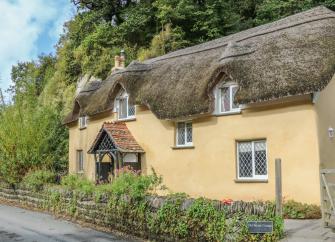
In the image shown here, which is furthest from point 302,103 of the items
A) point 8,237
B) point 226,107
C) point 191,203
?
point 8,237

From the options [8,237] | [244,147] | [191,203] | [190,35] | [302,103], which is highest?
[190,35]

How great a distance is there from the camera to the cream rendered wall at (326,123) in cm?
1531

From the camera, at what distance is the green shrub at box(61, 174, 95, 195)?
16.0 meters

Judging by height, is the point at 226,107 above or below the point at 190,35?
below

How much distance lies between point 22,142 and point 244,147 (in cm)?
1176

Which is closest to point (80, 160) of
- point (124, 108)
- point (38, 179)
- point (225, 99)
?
point (124, 108)

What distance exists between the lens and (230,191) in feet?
57.0

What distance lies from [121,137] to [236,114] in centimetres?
712

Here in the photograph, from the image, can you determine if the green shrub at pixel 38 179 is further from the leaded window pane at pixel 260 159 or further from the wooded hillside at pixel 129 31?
the leaded window pane at pixel 260 159

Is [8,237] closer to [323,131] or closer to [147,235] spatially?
[147,235]

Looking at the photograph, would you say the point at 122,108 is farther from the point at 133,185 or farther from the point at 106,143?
the point at 133,185

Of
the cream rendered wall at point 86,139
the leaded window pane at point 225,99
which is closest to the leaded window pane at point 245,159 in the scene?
the leaded window pane at point 225,99

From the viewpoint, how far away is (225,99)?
18.1 m

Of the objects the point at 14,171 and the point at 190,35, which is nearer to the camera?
the point at 14,171
